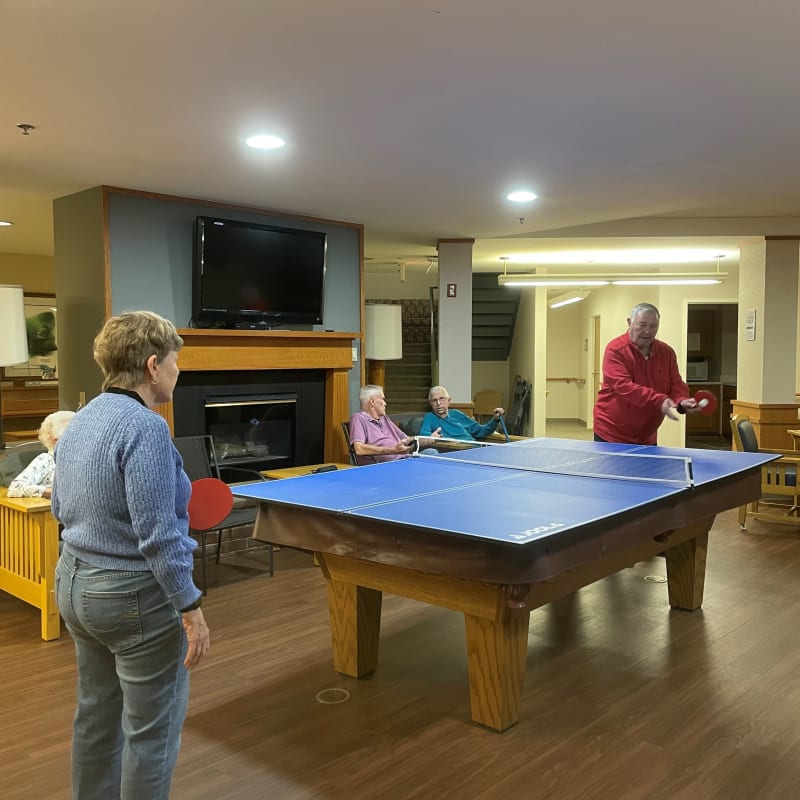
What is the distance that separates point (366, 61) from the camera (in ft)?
9.68

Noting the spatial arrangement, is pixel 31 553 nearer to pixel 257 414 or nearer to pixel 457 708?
pixel 457 708

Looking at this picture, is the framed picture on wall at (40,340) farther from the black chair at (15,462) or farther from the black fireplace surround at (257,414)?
the black chair at (15,462)

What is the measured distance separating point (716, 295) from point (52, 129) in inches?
373

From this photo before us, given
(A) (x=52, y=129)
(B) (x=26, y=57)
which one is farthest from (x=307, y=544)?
(A) (x=52, y=129)

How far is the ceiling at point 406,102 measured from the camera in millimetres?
2598

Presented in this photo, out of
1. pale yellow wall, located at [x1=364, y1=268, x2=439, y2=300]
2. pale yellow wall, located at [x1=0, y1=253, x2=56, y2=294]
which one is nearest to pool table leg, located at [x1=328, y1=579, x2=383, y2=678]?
pale yellow wall, located at [x1=0, y1=253, x2=56, y2=294]

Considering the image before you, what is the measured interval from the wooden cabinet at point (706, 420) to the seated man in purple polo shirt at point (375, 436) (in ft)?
25.1

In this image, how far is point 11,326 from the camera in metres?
4.77

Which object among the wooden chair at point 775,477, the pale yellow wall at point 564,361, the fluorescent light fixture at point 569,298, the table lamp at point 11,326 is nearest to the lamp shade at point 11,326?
the table lamp at point 11,326

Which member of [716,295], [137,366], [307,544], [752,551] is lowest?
[752,551]

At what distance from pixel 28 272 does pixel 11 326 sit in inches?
184

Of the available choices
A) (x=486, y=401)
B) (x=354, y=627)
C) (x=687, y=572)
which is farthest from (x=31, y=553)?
(x=486, y=401)

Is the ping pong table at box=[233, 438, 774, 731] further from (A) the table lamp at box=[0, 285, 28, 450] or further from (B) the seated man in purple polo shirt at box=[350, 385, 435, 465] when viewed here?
(A) the table lamp at box=[0, 285, 28, 450]

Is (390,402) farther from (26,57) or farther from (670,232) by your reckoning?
(26,57)
